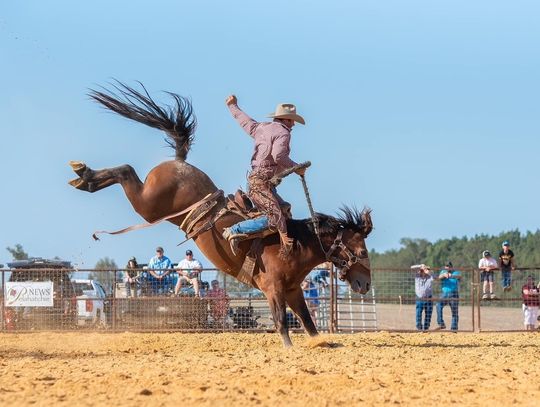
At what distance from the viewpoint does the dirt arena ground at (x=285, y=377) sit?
21.6 feet

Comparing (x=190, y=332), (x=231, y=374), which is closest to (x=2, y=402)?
(x=231, y=374)

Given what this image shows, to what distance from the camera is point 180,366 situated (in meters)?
8.11

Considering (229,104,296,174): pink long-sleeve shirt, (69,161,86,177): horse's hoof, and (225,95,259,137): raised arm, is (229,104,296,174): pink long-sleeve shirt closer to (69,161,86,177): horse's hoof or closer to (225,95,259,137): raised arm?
(225,95,259,137): raised arm

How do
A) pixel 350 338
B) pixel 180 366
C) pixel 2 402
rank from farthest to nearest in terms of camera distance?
pixel 350 338 → pixel 180 366 → pixel 2 402

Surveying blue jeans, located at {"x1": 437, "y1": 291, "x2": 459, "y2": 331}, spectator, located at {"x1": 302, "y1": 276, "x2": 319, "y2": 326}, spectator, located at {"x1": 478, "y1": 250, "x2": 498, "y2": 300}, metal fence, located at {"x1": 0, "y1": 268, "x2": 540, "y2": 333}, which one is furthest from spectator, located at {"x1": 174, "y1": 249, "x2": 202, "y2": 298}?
spectator, located at {"x1": 478, "y1": 250, "x2": 498, "y2": 300}

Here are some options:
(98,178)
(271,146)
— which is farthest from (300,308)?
(98,178)

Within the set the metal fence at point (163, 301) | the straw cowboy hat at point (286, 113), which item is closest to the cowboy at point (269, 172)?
the straw cowboy hat at point (286, 113)

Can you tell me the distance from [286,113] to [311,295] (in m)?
7.80

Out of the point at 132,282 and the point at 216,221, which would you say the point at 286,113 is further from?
the point at 132,282

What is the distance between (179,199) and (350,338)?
3.68 metres

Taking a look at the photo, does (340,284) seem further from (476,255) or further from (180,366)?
(476,255)

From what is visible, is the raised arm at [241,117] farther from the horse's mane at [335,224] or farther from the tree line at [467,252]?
the tree line at [467,252]

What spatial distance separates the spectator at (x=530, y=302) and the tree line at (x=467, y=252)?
30.3 metres

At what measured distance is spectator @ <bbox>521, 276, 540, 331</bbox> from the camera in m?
17.4
